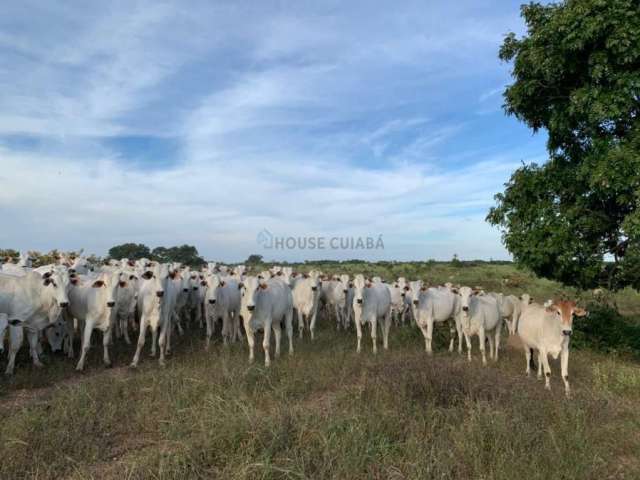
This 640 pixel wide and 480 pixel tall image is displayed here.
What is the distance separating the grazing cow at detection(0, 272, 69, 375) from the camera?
1012 cm

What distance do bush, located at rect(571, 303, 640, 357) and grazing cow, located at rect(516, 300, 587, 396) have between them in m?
4.33

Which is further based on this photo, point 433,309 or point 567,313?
point 433,309

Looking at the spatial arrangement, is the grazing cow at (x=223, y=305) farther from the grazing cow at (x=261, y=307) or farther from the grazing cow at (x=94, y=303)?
the grazing cow at (x=94, y=303)

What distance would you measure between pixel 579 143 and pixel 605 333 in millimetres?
5794

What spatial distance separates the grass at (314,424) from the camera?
5.43m

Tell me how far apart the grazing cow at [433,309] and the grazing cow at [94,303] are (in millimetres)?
7673

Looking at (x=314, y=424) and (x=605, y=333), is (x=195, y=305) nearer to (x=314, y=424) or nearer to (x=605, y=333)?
(x=314, y=424)

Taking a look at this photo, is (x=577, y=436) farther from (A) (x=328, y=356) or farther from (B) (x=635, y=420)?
(A) (x=328, y=356)

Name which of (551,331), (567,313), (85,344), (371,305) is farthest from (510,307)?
(85,344)

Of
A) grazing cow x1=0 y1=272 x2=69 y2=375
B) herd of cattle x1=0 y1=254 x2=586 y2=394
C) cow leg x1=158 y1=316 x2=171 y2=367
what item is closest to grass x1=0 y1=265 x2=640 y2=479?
cow leg x1=158 y1=316 x2=171 y2=367

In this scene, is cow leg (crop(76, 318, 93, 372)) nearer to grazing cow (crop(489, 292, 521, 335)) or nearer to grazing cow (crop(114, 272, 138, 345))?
grazing cow (crop(114, 272, 138, 345))

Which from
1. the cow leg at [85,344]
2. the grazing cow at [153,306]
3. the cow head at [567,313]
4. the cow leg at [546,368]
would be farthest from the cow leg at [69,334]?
the cow head at [567,313]

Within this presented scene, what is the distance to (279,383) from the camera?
8539 mm

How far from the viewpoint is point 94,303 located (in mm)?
11062
